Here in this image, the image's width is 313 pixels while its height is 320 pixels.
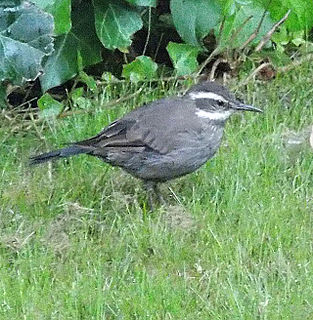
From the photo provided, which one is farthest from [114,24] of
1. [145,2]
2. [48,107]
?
[48,107]

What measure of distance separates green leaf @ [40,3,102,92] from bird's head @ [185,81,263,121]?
1.17 metres

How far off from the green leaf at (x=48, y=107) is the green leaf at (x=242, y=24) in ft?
4.37

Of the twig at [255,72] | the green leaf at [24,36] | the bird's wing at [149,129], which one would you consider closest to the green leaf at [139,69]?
the twig at [255,72]

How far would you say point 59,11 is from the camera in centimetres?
673

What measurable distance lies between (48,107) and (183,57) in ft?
3.58

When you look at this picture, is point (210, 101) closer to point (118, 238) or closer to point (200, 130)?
point (200, 130)

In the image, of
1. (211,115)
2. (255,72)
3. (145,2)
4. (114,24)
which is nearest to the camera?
(211,115)

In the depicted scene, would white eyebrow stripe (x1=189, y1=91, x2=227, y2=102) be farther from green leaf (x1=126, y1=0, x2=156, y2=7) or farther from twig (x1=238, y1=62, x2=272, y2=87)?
twig (x1=238, y1=62, x2=272, y2=87)

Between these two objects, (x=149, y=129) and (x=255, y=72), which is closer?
(x=149, y=129)

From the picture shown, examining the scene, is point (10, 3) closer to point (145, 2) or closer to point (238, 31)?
point (145, 2)

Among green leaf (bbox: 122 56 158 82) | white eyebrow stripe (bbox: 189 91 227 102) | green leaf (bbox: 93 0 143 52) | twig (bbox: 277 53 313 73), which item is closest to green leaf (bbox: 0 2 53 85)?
white eyebrow stripe (bbox: 189 91 227 102)

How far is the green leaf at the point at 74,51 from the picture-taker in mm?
7270

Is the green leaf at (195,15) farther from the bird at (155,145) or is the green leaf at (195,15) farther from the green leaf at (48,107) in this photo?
the bird at (155,145)

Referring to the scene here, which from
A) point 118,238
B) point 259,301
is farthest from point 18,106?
point 259,301
